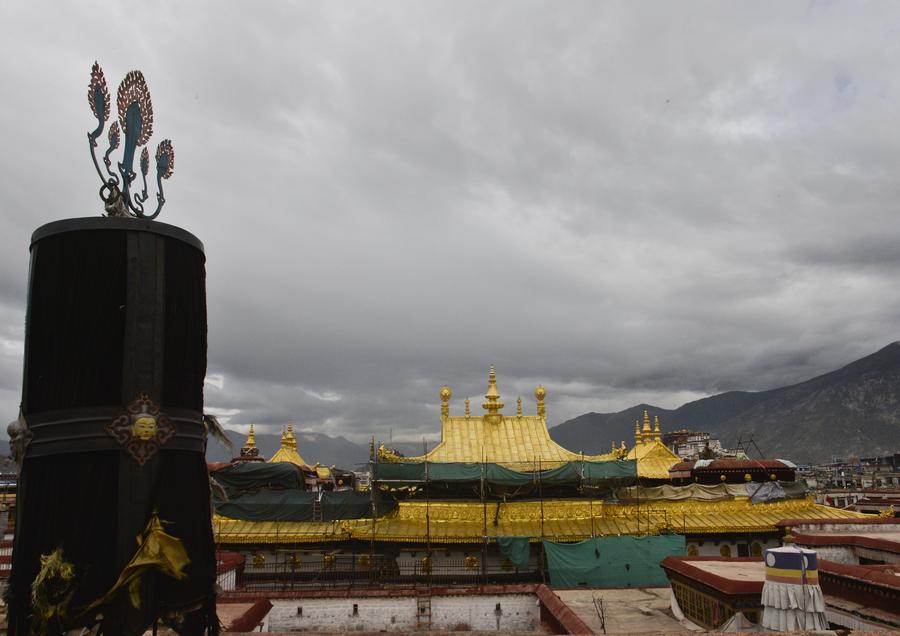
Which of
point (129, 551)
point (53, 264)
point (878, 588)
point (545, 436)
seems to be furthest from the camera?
point (545, 436)

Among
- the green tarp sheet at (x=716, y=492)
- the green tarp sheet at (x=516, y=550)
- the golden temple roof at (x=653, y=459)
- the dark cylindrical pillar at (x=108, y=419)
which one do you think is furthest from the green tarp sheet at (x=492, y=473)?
the dark cylindrical pillar at (x=108, y=419)

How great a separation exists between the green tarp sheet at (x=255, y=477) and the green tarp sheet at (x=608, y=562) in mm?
16646

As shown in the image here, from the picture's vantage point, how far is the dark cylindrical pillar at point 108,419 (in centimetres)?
624

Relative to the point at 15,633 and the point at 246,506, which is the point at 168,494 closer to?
the point at 15,633

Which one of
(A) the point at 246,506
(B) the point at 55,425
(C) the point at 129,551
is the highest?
(B) the point at 55,425

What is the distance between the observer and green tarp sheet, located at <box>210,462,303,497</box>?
119 ft

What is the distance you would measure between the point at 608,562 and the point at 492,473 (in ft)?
22.3

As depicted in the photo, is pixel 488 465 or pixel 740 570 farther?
pixel 488 465

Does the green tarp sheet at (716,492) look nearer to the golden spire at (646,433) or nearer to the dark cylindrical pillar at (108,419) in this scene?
the golden spire at (646,433)

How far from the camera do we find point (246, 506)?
3231cm

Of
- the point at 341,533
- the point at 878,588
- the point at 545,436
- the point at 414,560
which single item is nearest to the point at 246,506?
the point at 341,533

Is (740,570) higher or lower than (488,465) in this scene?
lower

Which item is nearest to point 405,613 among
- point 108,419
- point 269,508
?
point 269,508

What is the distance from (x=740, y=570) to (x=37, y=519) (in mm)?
17338
